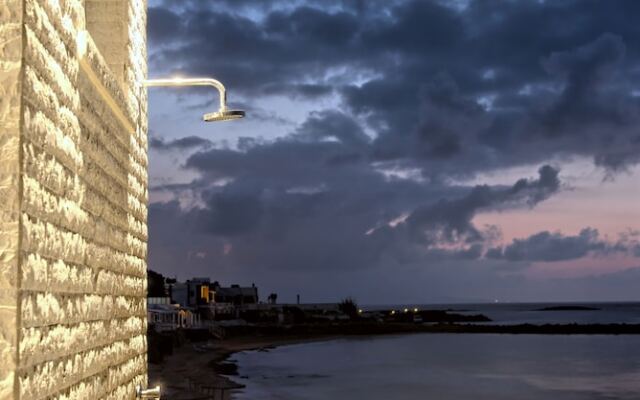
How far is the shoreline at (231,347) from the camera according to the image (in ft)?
109

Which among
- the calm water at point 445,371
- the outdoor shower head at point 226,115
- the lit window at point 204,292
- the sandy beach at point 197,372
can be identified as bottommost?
the calm water at point 445,371

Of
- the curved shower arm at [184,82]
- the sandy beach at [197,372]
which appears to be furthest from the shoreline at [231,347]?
the curved shower arm at [184,82]

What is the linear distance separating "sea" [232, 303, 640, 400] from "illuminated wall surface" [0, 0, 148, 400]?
2713 centimetres

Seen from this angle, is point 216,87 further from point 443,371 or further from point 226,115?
point 443,371

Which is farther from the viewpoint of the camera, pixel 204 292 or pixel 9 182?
pixel 204 292

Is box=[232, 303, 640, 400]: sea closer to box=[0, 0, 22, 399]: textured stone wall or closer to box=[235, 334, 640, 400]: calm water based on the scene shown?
box=[235, 334, 640, 400]: calm water

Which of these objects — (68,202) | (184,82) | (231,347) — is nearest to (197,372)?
(231,347)

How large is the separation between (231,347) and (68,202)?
6188 cm

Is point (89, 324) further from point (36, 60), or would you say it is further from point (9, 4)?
point (9, 4)

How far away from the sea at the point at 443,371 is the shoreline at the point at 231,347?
1.37m

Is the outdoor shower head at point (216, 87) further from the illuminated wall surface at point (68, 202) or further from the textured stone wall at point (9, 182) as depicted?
the textured stone wall at point (9, 182)

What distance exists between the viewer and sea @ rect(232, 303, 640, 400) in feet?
124

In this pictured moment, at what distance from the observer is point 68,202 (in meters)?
4.08

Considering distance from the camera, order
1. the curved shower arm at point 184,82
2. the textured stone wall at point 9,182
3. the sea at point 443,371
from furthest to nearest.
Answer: the sea at point 443,371 < the curved shower arm at point 184,82 < the textured stone wall at point 9,182
